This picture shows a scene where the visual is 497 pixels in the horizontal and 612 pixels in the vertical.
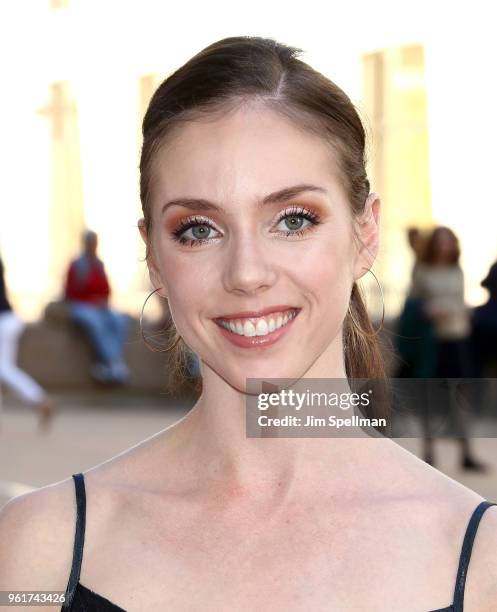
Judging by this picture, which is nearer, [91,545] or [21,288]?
[91,545]

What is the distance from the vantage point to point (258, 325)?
5.33 feet

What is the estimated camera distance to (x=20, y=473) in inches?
318

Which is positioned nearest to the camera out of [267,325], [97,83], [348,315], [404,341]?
[267,325]

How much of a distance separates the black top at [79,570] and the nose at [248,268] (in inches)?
17.1

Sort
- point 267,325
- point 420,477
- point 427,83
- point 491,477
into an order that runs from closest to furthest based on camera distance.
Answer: point 267,325 < point 420,477 < point 491,477 < point 427,83

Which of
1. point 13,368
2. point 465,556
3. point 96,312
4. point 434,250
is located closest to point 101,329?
point 96,312

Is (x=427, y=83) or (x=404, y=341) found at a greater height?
(x=427, y=83)

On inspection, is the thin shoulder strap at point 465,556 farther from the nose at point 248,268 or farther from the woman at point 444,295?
the woman at point 444,295

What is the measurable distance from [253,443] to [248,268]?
301mm

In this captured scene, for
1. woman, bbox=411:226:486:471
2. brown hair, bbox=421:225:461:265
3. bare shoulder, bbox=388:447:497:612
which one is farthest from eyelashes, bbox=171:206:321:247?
brown hair, bbox=421:225:461:265

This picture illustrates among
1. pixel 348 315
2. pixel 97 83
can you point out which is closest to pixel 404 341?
pixel 348 315

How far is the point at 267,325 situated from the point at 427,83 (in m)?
14.8

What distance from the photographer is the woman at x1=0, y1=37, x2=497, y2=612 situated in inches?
64.1

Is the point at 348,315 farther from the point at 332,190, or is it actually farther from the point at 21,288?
the point at 21,288
